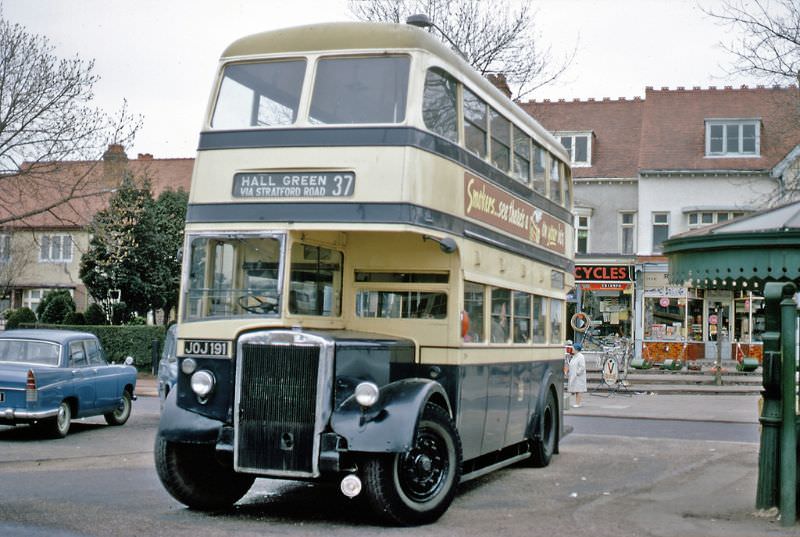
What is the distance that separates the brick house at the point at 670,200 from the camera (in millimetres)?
41562

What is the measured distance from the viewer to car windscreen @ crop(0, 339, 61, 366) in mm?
16969

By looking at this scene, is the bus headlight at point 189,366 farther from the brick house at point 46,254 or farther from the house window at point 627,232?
the brick house at point 46,254

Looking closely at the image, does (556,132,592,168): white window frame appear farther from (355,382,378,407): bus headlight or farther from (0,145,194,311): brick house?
(355,382,378,407): bus headlight

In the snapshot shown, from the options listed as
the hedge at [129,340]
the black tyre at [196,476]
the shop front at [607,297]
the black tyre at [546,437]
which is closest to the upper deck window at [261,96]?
the black tyre at [196,476]

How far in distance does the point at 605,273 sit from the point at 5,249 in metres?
28.9

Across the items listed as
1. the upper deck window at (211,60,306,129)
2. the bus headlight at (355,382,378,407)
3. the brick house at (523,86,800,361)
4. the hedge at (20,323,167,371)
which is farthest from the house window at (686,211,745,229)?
the bus headlight at (355,382,378,407)

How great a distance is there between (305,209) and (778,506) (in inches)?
203

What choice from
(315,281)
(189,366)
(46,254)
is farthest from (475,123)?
(46,254)

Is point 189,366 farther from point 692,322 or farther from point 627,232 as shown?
point 627,232

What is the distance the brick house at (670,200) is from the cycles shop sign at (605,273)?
4 centimetres

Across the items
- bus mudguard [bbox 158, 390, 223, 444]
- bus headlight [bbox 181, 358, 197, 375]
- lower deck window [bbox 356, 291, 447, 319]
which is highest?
lower deck window [bbox 356, 291, 447, 319]

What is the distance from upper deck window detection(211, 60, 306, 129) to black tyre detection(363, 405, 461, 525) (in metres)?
3.15

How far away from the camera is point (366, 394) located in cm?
895

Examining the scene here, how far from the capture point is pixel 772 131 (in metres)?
42.1
